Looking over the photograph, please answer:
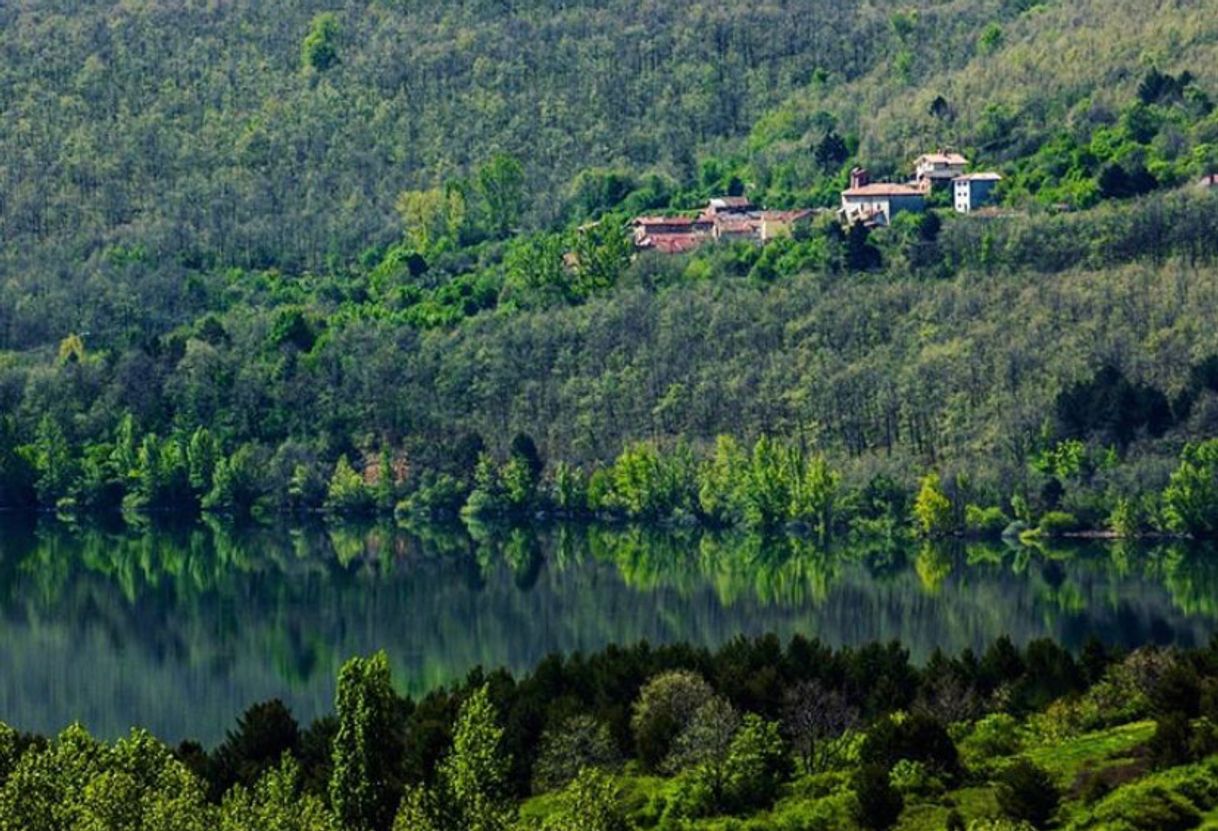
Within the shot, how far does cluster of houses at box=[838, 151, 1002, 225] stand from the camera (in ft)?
473

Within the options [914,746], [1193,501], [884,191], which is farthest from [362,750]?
[884,191]

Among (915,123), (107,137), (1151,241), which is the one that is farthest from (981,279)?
(107,137)

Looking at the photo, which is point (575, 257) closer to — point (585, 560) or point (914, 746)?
point (585, 560)

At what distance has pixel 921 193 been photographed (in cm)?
14612

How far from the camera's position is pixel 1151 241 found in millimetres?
131250

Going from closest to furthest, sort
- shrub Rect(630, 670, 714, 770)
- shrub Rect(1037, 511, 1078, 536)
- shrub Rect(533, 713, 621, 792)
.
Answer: shrub Rect(533, 713, 621, 792)
shrub Rect(630, 670, 714, 770)
shrub Rect(1037, 511, 1078, 536)

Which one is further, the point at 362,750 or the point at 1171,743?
the point at 362,750

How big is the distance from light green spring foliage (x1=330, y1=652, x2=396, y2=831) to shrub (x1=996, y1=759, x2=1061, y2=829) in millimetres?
11710

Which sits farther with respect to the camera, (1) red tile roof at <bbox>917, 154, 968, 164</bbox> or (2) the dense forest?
(1) red tile roof at <bbox>917, 154, 968, 164</bbox>

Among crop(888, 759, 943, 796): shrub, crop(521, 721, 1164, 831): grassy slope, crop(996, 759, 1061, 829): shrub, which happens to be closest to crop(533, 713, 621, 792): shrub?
crop(521, 721, 1164, 831): grassy slope

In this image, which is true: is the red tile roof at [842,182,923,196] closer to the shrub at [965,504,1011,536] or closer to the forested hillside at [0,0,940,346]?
the forested hillside at [0,0,940,346]

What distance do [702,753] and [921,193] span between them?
93.0 meters

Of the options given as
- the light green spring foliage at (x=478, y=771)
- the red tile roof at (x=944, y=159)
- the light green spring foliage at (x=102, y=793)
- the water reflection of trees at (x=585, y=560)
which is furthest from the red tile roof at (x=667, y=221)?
the light green spring foliage at (x=102, y=793)

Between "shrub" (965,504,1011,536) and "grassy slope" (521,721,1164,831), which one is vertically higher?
"grassy slope" (521,721,1164,831)
